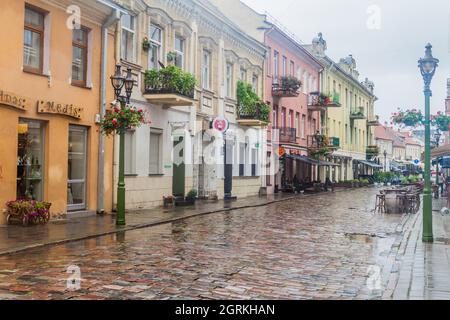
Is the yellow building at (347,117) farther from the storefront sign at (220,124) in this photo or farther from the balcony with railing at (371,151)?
the storefront sign at (220,124)

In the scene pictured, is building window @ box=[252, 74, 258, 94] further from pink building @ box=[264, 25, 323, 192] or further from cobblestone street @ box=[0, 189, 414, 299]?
cobblestone street @ box=[0, 189, 414, 299]

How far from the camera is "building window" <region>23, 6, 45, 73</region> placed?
46.8 feet

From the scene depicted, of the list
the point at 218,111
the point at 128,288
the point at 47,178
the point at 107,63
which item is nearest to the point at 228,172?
the point at 218,111

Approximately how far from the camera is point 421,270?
828 centimetres

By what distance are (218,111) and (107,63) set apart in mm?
9183

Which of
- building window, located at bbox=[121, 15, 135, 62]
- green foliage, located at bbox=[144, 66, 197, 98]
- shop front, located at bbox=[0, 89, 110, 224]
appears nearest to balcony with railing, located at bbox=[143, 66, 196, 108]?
green foliage, located at bbox=[144, 66, 197, 98]

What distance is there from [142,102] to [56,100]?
458 cm

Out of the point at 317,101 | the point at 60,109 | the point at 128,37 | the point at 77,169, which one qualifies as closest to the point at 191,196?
the point at 77,169

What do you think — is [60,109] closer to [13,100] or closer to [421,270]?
[13,100]

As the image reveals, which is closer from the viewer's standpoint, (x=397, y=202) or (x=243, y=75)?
(x=397, y=202)

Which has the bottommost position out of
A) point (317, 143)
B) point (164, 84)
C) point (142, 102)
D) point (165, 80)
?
point (317, 143)

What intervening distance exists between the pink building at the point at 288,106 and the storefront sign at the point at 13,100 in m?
20.5

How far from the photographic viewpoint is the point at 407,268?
28.1ft
